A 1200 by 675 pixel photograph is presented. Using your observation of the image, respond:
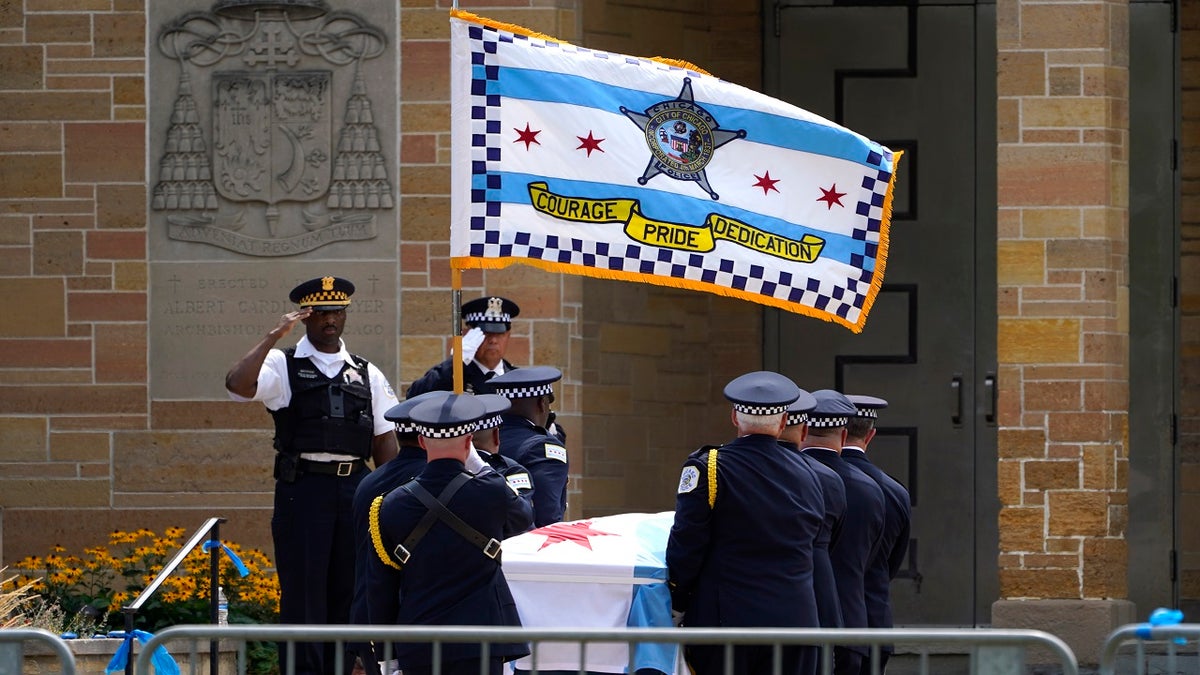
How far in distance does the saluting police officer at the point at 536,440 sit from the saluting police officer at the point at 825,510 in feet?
3.85

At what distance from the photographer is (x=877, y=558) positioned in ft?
27.8

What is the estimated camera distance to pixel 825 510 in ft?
24.9

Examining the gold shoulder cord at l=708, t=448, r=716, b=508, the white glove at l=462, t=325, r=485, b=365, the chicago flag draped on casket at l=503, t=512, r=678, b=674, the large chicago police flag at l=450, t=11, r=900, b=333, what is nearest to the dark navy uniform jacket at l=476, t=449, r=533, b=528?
the chicago flag draped on casket at l=503, t=512, r=678, b=674

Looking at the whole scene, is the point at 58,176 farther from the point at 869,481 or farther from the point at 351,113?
the point at 869,481

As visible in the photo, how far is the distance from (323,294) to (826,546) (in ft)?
9.20

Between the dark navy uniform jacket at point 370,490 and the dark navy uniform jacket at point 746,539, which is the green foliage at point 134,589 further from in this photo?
the dark navy uniform jacket at point 746,539

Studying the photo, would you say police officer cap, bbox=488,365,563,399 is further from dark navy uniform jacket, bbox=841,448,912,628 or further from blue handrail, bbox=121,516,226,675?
blue handrail, bbox=121,516,226,675

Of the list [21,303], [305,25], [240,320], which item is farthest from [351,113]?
[21,303]

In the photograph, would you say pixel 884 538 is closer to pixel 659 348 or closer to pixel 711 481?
pixel 711 481

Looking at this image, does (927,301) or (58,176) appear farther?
(927,301)

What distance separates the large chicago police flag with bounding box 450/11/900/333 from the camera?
7984 millimetres

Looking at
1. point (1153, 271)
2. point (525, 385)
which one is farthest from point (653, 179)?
point (1153, 271)

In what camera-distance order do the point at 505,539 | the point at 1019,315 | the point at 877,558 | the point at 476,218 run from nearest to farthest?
the point at 505,539, the point at 476,218, the point at 877,558, the point at 1019,315

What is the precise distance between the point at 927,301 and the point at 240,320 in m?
4.68
